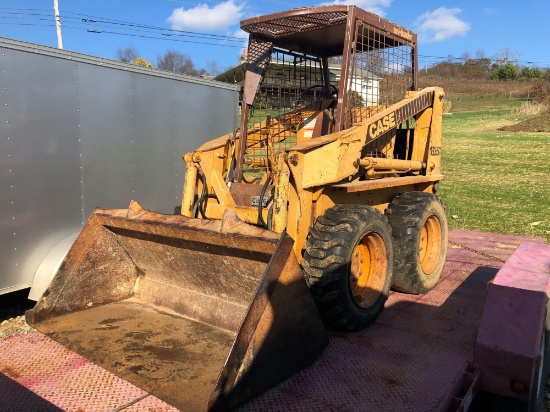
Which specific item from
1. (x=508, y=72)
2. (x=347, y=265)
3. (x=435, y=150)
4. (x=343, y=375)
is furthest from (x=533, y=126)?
(x=508, y=72)

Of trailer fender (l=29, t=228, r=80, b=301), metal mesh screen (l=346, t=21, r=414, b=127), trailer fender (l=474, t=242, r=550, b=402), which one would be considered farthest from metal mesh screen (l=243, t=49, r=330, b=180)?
trailer fender (l=474, t=242, r=550, b=402)

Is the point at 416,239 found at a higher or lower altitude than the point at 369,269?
higher

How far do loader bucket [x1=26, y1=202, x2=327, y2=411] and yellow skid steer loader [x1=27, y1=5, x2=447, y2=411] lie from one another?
0.4 inches

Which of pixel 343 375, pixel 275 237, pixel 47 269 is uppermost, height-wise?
pixel 275 237

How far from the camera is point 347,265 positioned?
3.63 metres

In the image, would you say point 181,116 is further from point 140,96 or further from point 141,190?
point 141,190

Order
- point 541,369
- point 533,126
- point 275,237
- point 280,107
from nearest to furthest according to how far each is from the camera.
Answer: point 541,369 < point 275,237 < point 280,107 < point 533,126

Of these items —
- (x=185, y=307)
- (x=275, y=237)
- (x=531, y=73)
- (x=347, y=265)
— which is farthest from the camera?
(x=531, y=73)

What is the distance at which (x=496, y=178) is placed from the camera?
16.2 meters

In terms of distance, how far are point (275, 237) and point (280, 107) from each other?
8.29 ft

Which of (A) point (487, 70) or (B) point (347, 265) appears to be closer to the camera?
(B) point (347, 265)

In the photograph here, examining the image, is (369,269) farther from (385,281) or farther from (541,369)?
(541,369)

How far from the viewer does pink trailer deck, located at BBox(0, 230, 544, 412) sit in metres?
2.88

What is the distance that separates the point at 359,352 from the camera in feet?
11.5
